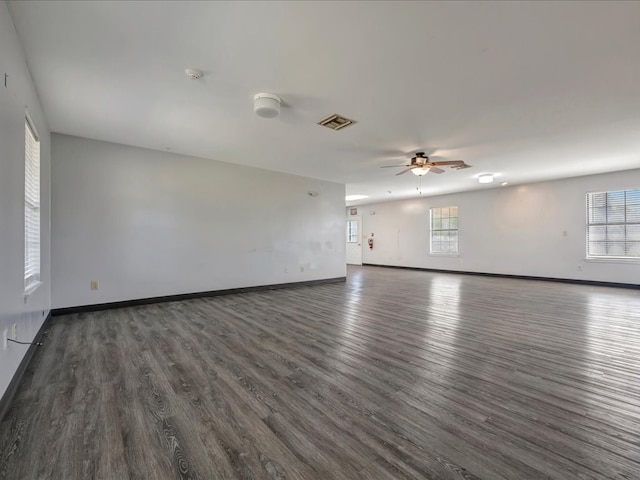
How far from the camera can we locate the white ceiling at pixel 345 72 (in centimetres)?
199

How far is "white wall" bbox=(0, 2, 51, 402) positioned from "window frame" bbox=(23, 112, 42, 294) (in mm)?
232

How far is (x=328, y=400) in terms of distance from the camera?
198 cm

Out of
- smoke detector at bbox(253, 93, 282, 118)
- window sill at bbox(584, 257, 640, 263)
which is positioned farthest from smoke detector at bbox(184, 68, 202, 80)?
window sill at bbox(584, 257, 640, 263)

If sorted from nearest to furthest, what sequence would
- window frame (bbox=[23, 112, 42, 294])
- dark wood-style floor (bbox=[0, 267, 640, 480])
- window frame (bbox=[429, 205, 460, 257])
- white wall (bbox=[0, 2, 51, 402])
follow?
dark wood-style floor (bbox=[0, 267, 640, 480]) → white wall (bbox=[0, 2, 51, 402]) → window frame (bbox=[23, 112, 42, 294]) → window frame (bbox=[429, 205, 460, 257])

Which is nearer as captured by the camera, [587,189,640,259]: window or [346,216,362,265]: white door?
[587,189,640,259]: window

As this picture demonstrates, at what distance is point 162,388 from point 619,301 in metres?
7.06

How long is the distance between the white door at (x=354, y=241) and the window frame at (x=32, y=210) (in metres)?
9.89

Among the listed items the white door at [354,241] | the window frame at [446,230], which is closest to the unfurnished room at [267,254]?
the window frame at [446,230]

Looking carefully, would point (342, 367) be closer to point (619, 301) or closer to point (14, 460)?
point (14, 460)

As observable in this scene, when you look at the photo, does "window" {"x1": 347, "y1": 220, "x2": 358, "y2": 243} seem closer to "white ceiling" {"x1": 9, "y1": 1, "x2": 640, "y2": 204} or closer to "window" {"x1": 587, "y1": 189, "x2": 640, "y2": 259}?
"window" {"x1": 587, "y1": 189, "x2": 640, "y2": 259}

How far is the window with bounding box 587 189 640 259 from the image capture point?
6379 mm

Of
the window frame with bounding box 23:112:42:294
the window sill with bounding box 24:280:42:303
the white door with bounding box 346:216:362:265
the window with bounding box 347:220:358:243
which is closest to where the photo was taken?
the window sill with bounding box 24:280:42:303

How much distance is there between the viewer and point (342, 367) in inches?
97.3

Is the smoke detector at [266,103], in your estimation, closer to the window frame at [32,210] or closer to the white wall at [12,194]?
the white wall at [12,194]
